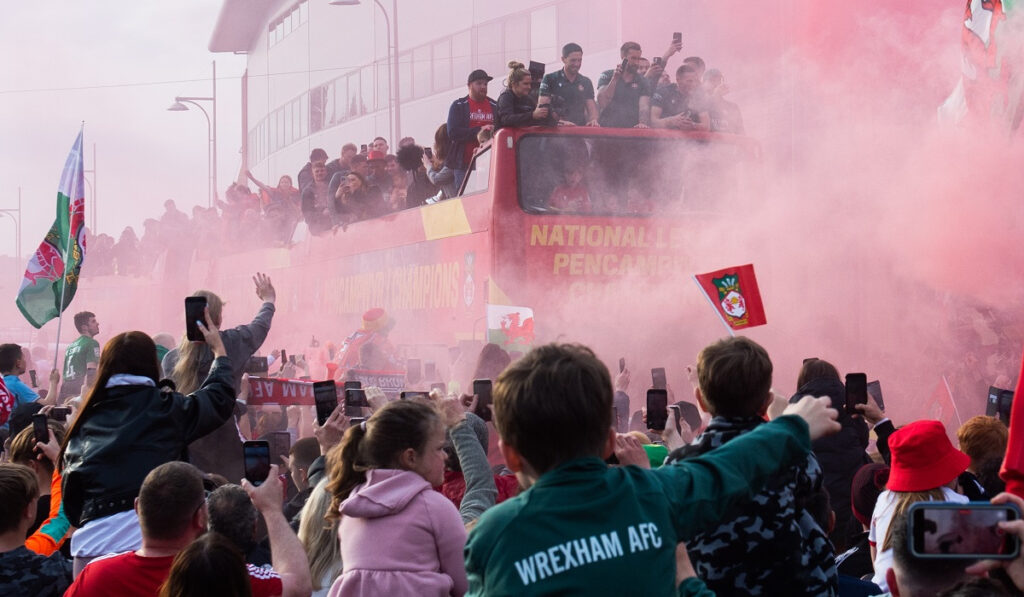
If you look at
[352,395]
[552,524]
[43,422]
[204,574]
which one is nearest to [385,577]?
[204,574]

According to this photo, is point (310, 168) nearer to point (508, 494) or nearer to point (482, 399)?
point (482, 399)

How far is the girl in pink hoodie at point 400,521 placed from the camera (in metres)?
3.19

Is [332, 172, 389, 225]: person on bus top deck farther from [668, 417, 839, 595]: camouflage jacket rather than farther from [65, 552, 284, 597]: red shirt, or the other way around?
[668, 417, 839, 595]: camouflage jacket

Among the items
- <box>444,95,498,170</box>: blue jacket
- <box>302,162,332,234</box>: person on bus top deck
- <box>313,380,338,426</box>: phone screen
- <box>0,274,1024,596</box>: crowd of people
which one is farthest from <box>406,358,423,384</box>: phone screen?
<box>313,380,338,426</box>: phone screen

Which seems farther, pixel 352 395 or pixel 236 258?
pixel 236 258

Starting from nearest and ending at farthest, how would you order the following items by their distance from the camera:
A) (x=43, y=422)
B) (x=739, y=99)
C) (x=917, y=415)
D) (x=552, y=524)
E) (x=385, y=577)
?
(x=552, y=524) → (x=385, y=577) → (x=43, y=422) → (x=917, y=415) → (x=739, y=99)

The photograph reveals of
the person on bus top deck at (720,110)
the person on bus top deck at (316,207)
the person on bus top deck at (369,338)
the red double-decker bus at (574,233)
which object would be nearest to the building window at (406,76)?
the person on bus top deck at (316,207)

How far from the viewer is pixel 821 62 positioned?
13250mm

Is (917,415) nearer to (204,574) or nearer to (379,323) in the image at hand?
(379,323)

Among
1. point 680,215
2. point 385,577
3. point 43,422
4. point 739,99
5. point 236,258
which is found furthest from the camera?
point 236,258

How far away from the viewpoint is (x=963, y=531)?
6.40ft

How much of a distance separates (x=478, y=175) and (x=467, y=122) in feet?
4.92

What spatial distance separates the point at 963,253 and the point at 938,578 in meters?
10.2

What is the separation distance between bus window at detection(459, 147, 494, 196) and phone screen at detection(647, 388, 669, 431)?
26.6 feet
